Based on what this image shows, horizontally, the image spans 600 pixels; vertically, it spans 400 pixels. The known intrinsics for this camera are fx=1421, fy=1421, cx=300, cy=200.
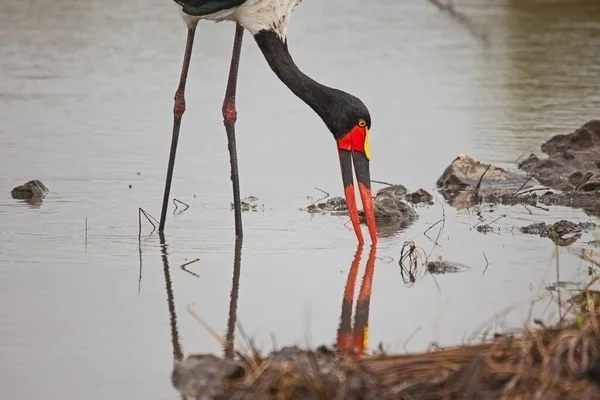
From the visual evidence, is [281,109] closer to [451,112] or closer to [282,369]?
[451,112]

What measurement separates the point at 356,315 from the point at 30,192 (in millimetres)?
3246

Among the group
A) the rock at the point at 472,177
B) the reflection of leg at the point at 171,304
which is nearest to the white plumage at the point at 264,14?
the reflection of leg at the point at 171,304

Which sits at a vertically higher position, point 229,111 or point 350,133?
point 229,111

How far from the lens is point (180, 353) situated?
551cm

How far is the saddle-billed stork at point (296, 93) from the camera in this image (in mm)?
7562

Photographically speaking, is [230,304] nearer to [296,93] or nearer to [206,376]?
[206,376]

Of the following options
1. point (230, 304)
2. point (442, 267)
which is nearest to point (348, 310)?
point (230, 304)

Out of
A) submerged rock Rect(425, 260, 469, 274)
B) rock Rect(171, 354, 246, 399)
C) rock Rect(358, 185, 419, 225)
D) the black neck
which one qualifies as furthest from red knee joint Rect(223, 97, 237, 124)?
rock Rect(171, 354, 246, 399)

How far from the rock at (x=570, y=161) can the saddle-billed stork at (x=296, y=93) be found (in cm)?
220

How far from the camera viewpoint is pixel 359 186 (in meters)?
7.62

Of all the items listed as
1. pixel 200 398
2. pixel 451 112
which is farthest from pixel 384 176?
pixel 200 398

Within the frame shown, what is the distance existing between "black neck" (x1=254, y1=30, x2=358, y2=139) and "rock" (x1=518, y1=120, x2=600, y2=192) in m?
2.32

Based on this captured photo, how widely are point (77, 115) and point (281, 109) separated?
176cm

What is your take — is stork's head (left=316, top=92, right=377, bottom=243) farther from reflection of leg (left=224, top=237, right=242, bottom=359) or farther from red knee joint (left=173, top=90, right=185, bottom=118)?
red knee joint (left=173, top=90, right=185, bottom=118)
